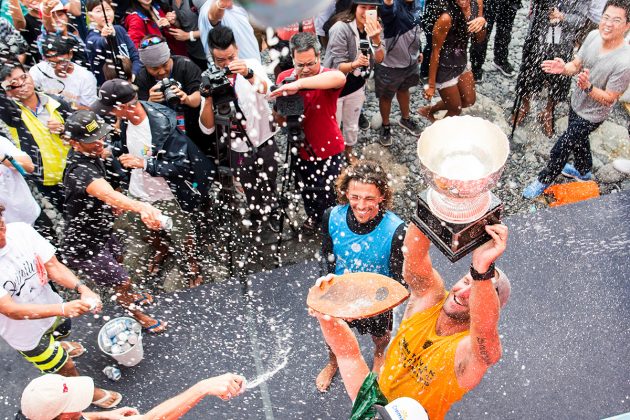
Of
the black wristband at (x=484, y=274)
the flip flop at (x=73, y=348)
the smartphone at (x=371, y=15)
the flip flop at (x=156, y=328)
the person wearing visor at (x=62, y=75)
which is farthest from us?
the smartphone at (x=371, y=15)

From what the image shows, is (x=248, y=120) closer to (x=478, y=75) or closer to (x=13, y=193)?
(x=13, y=193)

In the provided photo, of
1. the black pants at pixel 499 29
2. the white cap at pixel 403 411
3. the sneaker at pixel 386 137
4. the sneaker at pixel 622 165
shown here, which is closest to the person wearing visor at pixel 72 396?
the white cap at pixel 403 411

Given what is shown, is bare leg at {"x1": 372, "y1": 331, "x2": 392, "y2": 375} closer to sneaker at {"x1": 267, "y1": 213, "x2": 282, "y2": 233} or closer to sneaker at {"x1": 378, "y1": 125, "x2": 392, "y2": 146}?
sneaker at {"x1": 267, "y1": 213, "x2": 282, "y2": 233}

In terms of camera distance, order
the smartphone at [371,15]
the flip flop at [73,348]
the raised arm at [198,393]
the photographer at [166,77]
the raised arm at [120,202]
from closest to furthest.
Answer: the raised arm at [198,393] → the raised arm at [120,202] → the flip flop at [73,348] → the photographer at [166,77] → the smartphone at [371,15]

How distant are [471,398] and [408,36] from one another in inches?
125

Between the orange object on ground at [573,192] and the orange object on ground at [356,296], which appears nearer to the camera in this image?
the orange object on ground at [356,296]

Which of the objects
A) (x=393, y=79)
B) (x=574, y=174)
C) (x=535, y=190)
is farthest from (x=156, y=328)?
(x=574, y=174)

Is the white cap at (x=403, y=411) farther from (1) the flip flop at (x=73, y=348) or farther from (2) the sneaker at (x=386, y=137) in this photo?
(2) the sneaker at (x=386, y=137)

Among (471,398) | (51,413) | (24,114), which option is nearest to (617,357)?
(471,398)

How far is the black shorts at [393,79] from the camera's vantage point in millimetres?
5543

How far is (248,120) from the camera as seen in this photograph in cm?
441

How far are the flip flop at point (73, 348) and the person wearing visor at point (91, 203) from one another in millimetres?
466

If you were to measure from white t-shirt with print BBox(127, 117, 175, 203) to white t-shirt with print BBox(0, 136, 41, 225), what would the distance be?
2.32 ft

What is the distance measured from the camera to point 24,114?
4.21m
